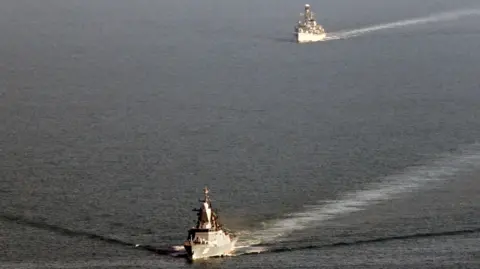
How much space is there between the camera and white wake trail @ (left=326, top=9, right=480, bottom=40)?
471ft

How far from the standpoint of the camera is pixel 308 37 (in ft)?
462

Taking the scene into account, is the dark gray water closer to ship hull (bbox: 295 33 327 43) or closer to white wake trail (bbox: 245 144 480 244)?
white wake trail (bbox: 245 144 480 244)

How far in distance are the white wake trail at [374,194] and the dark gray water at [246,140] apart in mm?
134

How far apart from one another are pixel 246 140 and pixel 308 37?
47.7 metres

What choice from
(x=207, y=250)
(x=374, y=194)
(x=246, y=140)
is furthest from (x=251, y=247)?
(x=246, y=140)

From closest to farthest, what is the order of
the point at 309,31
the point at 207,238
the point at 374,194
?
the point at 207,238 → the point at 374,194 → the point at 309,31

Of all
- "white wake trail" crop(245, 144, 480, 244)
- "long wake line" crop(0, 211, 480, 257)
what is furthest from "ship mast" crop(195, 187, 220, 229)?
"white wake trail" crop(245, 144, 480, 244)

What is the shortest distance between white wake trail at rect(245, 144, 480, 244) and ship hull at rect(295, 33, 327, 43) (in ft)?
167

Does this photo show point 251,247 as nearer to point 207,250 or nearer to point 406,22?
point 207,250

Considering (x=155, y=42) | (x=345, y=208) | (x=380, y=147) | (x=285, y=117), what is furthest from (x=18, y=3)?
(x=345, y=208)

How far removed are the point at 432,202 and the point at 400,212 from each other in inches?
97.1

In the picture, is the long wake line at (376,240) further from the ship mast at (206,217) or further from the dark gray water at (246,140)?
the ship mast at (206,217)

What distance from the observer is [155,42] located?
139 meters

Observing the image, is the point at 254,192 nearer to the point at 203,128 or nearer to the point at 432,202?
the point at 432,202
